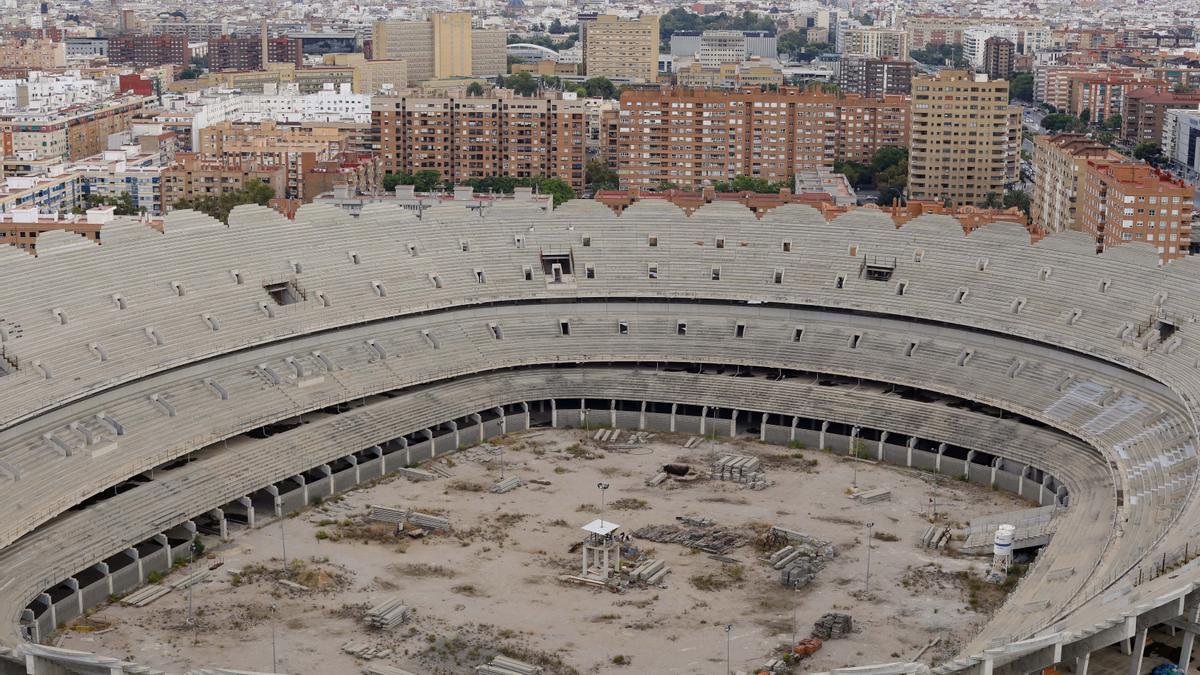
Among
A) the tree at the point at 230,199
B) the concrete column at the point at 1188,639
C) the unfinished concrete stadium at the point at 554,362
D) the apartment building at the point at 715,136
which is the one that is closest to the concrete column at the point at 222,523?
the unfinished concrete stadium at the point at 554,362

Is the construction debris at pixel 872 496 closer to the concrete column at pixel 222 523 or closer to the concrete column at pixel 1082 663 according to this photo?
the concrete column at pixel 1082 663

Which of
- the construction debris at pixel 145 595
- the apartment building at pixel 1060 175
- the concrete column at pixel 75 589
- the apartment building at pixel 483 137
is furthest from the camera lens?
the apartment building at pixel 483 137

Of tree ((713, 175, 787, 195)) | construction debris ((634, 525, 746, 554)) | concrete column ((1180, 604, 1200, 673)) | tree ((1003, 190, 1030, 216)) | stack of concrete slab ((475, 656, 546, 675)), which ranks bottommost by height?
tree ((1003, 190, 1030, 216))

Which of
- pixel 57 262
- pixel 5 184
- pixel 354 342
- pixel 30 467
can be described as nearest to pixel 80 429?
pixel 30 467

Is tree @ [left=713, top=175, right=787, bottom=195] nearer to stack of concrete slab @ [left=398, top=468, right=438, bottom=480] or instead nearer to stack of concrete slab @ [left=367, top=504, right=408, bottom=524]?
stack of concrete slab @ [left=398, top=468, right=438, bottom=480]

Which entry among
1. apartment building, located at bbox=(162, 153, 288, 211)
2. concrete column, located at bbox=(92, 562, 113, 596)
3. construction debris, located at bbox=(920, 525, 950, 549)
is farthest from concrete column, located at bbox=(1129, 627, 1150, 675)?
apartment building, located at bbox=(162, 153, 288, 211)

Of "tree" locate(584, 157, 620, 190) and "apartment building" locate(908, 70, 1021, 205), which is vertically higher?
"apartment building" locate(908, 70, 1021, 205)
